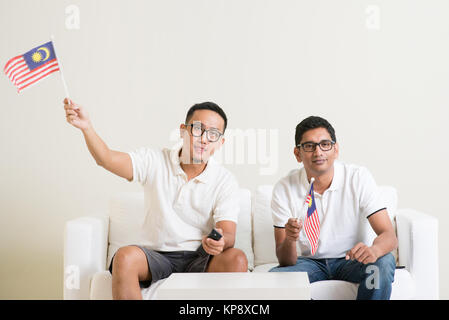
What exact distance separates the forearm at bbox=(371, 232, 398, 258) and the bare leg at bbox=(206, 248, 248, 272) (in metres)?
0.55

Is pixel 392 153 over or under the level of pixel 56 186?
over

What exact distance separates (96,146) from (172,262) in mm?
643

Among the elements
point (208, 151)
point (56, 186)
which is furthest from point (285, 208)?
point (56, 186)

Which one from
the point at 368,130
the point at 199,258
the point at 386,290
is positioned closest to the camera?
the point at 386,290

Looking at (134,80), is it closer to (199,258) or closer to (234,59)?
(234,59)

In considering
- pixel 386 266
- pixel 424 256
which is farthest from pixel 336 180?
pixel 424 256

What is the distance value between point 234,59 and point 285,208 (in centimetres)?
145

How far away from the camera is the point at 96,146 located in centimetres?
209

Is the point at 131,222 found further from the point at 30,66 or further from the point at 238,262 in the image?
the point at 30,66

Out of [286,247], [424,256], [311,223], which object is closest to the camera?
[311,223]

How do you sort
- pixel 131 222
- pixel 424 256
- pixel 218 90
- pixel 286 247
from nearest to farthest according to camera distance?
pixel 286 247 < pixel 424 256 < pixel 131 222 < pixel 218 90

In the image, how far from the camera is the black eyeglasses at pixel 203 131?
2.33 m

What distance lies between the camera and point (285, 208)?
92.7 inches
